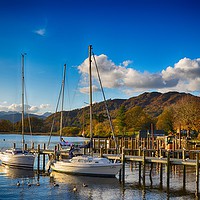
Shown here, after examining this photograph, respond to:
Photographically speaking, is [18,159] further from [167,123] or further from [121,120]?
[121,120]

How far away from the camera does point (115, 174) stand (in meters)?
38.3

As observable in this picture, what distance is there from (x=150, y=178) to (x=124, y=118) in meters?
76.0

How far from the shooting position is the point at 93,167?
124 ft

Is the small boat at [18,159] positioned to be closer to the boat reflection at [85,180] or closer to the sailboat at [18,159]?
the sailboat at [18,159]

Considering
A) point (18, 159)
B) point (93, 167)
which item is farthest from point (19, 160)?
point (93, 167)

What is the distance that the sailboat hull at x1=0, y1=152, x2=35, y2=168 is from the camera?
152ft

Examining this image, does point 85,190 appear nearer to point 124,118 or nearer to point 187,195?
point 187,195

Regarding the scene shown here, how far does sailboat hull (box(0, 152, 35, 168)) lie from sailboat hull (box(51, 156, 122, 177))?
853cm

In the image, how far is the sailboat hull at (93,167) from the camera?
3778cm

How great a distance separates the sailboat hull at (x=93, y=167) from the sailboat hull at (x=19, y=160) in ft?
28.0

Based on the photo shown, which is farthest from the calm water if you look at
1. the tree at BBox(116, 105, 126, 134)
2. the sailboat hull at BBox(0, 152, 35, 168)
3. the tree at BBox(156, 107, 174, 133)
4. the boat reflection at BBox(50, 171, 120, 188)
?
the tree at BBox(116, 105, 126, 134)

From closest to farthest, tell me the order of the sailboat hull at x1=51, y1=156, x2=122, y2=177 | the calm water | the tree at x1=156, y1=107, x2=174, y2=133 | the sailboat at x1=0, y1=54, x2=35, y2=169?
the calm water, the sailboat hull at x1=51, y1=156, x2=122, y2=177, the sailboat at x1=0, y1=54, x2=35, y2=169, the tree at x1=156, y1=107, x2=174, y2=133

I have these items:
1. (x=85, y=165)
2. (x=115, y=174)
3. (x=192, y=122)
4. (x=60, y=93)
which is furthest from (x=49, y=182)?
(x=192, y=122)

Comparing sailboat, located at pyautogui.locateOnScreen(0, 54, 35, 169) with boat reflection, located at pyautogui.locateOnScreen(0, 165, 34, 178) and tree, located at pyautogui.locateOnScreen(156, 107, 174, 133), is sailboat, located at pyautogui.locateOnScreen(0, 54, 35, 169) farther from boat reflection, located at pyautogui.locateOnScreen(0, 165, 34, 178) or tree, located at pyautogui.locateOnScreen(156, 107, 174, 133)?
tree, located at pyautogui.locateOnScreen(156, 107, 174, 133)
